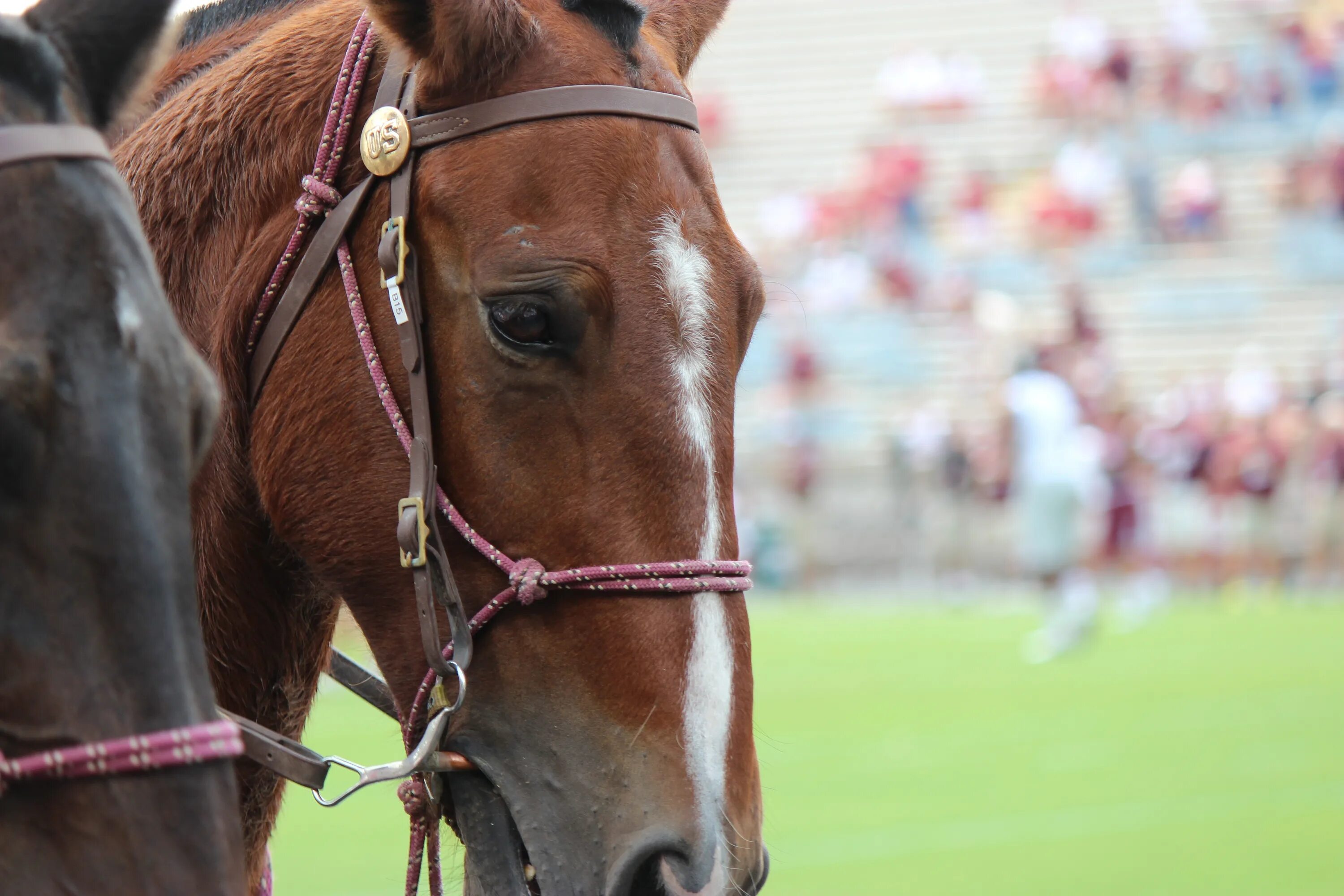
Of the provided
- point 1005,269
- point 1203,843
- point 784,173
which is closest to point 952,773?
point 1203,843

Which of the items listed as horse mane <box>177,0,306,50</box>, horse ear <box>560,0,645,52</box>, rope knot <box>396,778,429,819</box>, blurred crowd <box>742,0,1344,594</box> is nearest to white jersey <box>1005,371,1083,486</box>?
blurred crowd <box>742,0,1344,594</box>

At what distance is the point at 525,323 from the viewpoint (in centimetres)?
254

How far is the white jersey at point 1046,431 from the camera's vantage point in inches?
609

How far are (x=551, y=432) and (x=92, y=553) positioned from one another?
2.87 ft

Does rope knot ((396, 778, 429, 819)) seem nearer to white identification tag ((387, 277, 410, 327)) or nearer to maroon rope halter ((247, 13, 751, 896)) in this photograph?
maroon rope halter ((247, 13, 751, 896))

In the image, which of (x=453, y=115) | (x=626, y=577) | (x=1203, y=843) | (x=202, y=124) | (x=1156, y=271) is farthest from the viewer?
(x=1156, y=271)

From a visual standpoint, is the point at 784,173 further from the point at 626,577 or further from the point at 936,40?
the point at 626,577

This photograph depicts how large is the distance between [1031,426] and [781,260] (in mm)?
10264

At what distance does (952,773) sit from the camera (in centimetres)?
1004

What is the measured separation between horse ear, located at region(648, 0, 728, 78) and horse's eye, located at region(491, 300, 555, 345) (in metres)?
0.72

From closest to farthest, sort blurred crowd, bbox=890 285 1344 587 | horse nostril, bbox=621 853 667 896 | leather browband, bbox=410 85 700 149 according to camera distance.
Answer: horse nostril, bbox=621 853 667 896 < leather browband, bbox=410 85 700 149 < blurred crowd, bbox=890 285 1344 587

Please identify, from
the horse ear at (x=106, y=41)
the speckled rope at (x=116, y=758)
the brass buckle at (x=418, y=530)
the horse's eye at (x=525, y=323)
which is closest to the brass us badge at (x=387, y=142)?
the horse's eye at (x=525, y=323)

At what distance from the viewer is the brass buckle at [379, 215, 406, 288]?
260 cm

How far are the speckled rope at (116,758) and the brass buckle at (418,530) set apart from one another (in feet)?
2.41
